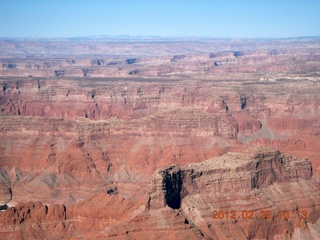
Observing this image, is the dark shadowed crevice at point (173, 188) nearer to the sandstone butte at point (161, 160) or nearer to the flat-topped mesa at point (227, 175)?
the flat-topped mesa at point (227, 175)

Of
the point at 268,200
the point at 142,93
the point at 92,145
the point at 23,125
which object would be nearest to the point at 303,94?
the point at 142,93

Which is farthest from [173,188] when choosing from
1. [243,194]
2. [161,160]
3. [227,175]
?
[161,160]

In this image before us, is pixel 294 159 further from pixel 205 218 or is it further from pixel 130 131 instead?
pixel 130 131
